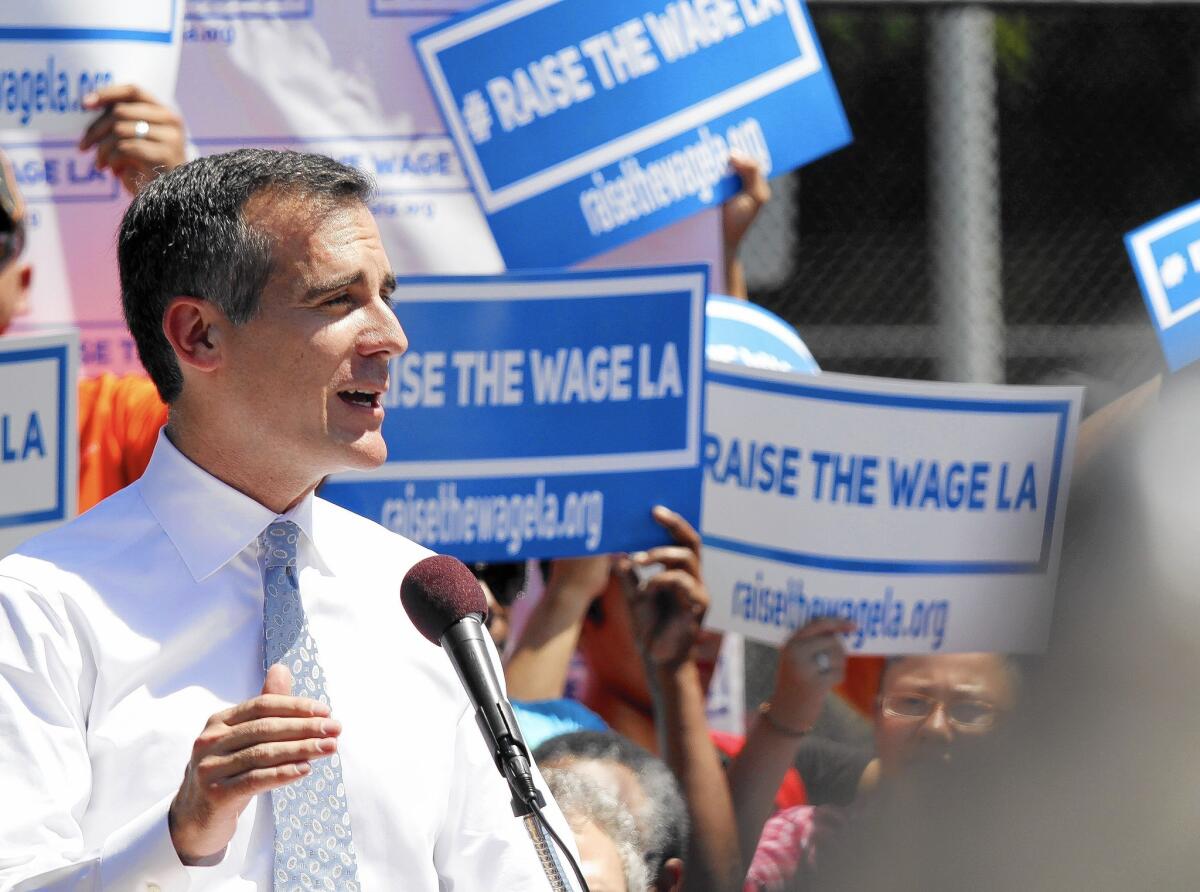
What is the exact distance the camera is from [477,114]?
3637mm

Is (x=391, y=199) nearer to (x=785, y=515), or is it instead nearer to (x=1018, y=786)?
(x=785, y=515)

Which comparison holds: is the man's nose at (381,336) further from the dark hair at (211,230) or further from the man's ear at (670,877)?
the man's ear at (670,877)

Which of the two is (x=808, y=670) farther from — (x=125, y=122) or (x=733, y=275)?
(x=125, y=122)

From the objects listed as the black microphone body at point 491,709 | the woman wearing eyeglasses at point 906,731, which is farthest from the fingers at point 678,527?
the black microphone body at point 491,709

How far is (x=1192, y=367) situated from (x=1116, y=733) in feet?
6.20

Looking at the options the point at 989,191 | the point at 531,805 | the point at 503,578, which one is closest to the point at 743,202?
the point at 503,578

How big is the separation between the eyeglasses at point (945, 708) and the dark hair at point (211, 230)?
65.1 inches

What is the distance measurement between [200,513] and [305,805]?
0.32 meters

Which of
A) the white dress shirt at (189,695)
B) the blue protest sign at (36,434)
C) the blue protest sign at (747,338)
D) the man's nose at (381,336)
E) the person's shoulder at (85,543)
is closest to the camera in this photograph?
the white dress shirt at (189,695)

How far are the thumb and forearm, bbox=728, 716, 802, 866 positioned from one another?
163 cm

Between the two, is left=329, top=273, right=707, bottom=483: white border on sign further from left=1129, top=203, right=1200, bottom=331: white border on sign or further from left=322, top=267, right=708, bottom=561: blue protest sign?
left=1129, top=203, right=1200, bottom=331: white border on sign

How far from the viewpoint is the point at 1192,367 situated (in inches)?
133

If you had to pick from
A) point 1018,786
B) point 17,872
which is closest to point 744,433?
point 1018,786

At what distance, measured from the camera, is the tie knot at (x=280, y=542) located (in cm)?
180
